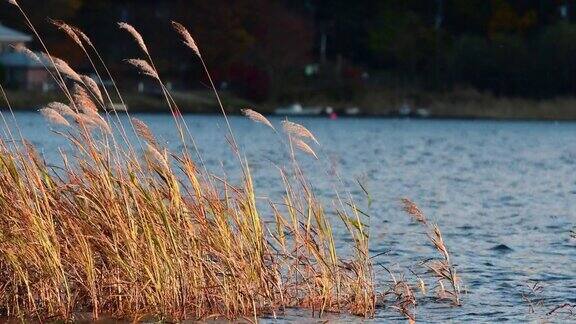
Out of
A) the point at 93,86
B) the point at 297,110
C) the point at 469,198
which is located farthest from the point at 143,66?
the point at 297,110

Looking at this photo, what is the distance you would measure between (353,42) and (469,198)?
70215 mm

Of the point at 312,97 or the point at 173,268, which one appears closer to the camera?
the point at 173,268

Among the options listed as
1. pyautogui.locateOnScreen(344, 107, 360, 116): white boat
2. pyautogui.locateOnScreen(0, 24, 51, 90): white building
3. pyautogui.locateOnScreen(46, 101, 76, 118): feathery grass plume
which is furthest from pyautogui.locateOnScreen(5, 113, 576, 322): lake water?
pyautogui.locateOnScreen(344, 107, 360, 116): white boat

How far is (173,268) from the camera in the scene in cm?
1086

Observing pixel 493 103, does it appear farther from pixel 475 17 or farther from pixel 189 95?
pixel 189 95

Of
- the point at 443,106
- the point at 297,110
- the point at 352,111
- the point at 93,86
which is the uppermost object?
the point at 93,86

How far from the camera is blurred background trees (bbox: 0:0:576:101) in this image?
92.4 metres

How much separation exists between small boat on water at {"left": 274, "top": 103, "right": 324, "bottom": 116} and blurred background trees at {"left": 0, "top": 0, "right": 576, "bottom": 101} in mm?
1687

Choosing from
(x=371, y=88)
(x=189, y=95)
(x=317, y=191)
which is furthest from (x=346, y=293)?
(x=371, y=88)

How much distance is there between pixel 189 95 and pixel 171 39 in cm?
465

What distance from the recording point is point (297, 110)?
9056cm

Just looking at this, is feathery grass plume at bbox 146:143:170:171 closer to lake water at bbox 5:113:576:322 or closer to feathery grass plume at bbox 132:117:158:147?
feathery grass plume at bbox 132:117:158:147

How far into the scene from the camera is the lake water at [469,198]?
13828 millimetres

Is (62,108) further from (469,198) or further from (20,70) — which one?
(20,70)
